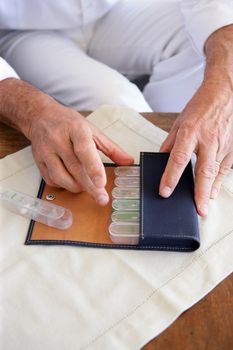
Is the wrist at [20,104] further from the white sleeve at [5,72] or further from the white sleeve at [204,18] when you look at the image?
the white sleeve at [204,18]

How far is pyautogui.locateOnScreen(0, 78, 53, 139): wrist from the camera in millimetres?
594

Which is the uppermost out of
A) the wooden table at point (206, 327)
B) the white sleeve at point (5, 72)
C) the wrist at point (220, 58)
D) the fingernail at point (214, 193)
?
the wrist at point (220, 58)

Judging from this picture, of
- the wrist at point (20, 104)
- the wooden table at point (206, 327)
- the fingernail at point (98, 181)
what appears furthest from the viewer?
the wrist at point (20, 104)

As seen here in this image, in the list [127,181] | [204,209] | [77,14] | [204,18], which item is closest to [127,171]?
[127,181]

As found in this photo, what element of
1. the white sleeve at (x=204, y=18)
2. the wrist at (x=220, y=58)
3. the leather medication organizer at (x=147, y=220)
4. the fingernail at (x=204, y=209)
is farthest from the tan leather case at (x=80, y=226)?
the white sleeve at (x=204, y=18)

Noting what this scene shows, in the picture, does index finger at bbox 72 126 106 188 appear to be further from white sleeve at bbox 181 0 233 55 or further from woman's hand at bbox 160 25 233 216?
white sleeve at bbox 181 0 233 55

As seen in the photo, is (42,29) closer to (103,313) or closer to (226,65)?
(226,65)

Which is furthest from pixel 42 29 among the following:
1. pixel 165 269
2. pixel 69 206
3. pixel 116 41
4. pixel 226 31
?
pixel 165 269

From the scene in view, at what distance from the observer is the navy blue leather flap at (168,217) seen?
1.41ft

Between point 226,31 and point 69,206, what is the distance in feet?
1.49

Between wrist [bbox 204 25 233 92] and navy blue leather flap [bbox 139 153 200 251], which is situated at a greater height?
wrist [bbox 204 25 233 92]

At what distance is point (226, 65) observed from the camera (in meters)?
0.64

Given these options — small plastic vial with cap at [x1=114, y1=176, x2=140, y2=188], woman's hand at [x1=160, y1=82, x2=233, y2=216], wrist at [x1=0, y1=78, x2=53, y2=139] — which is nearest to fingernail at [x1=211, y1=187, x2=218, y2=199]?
woman's hand at [x1=160, y1=82, x2=233, y2=216]

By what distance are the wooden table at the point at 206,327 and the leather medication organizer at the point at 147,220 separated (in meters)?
0.06
